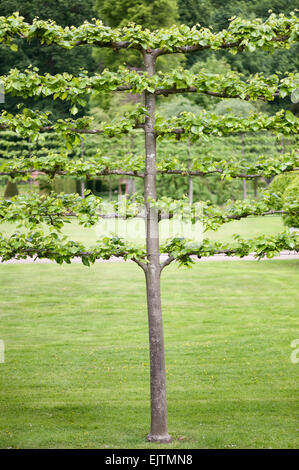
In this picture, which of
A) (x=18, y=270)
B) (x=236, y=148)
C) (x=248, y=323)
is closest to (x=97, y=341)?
(x=248, y=323)

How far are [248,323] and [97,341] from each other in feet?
→ 11.0

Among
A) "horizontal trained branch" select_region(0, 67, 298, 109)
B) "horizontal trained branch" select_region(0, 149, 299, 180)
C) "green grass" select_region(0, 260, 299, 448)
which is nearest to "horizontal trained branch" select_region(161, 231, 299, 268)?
"horizontal trained branch" select_region(0, 149, 299, 180)

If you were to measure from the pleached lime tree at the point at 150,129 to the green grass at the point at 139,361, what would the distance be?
3.35 ft

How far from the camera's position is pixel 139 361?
1102 centimetres

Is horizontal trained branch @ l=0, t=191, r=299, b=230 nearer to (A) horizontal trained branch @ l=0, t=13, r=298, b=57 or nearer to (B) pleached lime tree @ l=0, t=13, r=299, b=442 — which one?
(B) pleached lime tree @ l=0, t=13, r=299, b=442

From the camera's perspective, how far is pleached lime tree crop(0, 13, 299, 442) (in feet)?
23.6

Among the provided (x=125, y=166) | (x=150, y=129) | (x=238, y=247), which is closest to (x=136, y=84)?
(x=150, y=129)

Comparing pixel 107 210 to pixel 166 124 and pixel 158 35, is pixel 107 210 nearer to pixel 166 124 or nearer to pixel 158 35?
pixel 166 124

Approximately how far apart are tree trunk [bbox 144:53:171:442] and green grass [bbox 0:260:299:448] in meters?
0.28

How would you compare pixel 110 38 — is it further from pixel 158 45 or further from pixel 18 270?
pixel 18 270

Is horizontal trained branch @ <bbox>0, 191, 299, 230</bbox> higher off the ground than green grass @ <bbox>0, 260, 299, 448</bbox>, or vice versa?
horizontal trained branch @ <bbox>0, 191, 299, 230</bbox>

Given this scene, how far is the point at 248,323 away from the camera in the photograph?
13570mm

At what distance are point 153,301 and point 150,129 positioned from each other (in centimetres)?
201
